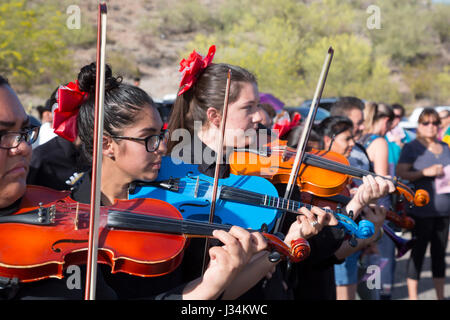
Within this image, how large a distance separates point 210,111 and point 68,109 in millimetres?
604

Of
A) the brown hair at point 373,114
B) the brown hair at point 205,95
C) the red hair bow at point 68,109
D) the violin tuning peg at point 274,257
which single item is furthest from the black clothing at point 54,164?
the brown hair at point 373,114

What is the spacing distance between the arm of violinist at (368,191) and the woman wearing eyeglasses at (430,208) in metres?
2.21

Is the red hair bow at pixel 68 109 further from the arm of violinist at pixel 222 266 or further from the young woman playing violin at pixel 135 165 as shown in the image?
the arm of violinist at pixel 222 266

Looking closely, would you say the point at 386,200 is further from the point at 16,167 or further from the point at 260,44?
the point at 260,44

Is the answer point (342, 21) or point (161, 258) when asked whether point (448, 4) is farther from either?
point (161, 258)

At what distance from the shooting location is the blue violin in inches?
70.9

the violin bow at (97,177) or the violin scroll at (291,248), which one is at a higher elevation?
the violin bow at (97,177)

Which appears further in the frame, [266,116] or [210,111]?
[266,116]

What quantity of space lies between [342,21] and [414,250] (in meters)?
19.2

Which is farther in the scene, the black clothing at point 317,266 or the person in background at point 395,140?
the person in background at point 395,140

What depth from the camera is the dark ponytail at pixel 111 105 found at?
1.67 metres

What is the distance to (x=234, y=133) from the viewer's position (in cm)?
207

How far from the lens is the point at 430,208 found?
4531 mm

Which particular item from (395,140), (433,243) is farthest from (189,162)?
(395,140)
